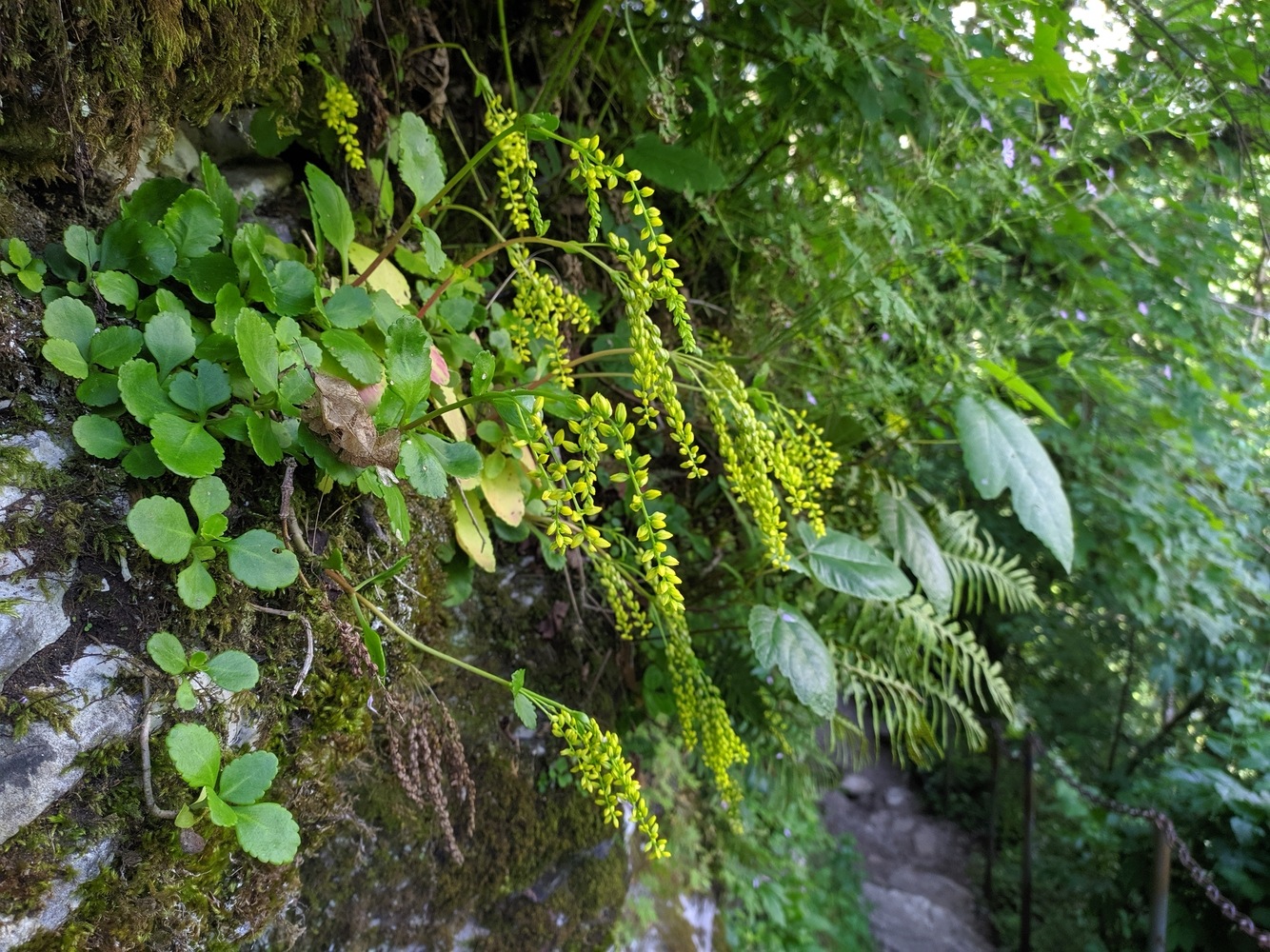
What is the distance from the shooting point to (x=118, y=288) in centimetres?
91

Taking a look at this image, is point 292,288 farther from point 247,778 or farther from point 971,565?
point 971,565

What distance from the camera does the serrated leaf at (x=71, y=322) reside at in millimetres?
831

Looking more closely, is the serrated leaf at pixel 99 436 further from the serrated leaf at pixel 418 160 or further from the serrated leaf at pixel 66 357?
the serrated leaf at pixel 418 160

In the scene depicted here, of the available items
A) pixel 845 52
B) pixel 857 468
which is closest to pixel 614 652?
pixel 857 468

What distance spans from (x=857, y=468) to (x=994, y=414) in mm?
405

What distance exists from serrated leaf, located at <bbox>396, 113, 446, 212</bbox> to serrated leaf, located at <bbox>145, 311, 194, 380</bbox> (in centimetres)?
46

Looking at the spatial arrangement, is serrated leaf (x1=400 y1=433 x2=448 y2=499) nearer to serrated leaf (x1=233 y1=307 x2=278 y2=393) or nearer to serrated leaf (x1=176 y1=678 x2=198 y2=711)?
serrated leaf (x1=233 y1=307 x2=278 y2=393)

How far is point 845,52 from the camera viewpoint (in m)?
1.66

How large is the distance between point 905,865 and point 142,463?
16.9 feet

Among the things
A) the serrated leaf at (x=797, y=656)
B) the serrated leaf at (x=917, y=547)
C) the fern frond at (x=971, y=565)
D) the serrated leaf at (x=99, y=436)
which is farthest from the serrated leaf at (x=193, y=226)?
the fern frond at (x=971, y=565)

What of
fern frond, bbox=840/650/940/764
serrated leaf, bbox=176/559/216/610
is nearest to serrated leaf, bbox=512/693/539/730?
serrated leaf, bbox=176/559/216/610

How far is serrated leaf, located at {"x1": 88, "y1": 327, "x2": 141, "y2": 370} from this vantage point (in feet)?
2.77

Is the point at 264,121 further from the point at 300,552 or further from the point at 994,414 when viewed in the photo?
the point at 994,414

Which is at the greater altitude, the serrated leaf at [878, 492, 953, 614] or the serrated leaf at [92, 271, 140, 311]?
the serrated leaf at [92, 271, 140, 311]
